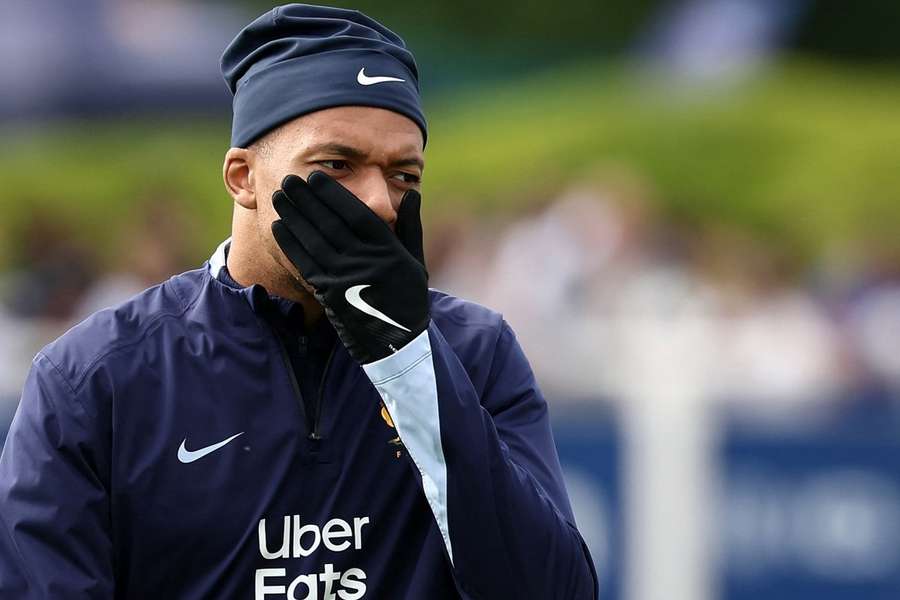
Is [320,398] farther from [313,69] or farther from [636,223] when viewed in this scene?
[636,223]

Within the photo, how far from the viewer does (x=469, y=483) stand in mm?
2699

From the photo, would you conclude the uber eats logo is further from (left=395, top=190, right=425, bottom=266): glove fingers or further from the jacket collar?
(left=395, top=190, right=425, bottom=266): glove fingers

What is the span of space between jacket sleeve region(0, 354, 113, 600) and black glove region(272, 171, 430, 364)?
463 mm

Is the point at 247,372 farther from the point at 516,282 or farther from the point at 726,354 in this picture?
the point at 516,282

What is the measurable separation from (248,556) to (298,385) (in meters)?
0.32

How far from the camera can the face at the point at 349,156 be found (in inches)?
110

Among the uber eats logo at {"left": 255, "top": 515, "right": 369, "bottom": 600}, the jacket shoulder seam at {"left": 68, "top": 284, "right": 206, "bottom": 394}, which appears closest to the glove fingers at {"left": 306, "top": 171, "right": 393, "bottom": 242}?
the jacket shoulder seam at {"left": 68, "top": 284, "right": 206, "bottom": 394}

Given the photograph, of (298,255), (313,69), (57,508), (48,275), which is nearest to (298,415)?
(298,255)

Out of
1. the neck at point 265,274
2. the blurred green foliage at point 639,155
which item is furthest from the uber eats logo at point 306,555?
the blurred green foliage at point 639,155

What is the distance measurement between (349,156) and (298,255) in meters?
0.22

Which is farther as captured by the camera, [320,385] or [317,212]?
[320,385]

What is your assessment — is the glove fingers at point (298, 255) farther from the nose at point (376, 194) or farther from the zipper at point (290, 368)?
the zipper at point (290, 368)

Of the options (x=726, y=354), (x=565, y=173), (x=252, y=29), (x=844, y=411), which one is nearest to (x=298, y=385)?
(x=252, y=29)

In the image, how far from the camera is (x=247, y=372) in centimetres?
288
